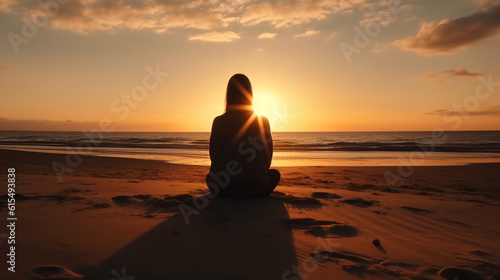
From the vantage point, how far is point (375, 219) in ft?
14.9

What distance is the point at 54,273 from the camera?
2412 millimetres

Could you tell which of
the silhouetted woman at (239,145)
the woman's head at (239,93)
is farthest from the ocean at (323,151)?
the woman's head at (239,93)

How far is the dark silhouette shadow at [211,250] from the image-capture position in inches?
101

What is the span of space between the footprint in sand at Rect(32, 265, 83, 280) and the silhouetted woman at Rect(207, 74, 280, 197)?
2838 millimetres

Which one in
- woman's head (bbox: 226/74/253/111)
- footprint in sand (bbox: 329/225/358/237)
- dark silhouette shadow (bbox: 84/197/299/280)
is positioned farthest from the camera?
woman's head (bbox: 226/74/253/111)

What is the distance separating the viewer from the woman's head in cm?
485

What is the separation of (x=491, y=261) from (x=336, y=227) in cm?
155

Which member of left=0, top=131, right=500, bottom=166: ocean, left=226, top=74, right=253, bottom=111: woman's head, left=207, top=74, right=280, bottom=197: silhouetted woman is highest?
left=226, top=74, right=253, bottom=111: woman's head

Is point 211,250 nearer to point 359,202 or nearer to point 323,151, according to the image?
point 359,202

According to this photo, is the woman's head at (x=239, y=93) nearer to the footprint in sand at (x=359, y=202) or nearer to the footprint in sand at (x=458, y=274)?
the footprint in sand at (x=359, y=202)

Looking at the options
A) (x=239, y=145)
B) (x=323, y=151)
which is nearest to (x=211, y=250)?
(x=239, y=145)

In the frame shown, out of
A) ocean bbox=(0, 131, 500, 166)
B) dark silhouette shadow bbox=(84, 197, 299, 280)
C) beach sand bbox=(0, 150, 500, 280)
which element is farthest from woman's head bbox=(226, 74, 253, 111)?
ocean bbox=(0, 131, 500, 166)

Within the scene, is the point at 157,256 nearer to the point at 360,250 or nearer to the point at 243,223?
the point at 243,223

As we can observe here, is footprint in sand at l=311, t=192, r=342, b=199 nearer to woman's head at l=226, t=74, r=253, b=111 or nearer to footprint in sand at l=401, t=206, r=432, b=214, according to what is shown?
footprint in sand at l=401, t=206, r=432, b=214
